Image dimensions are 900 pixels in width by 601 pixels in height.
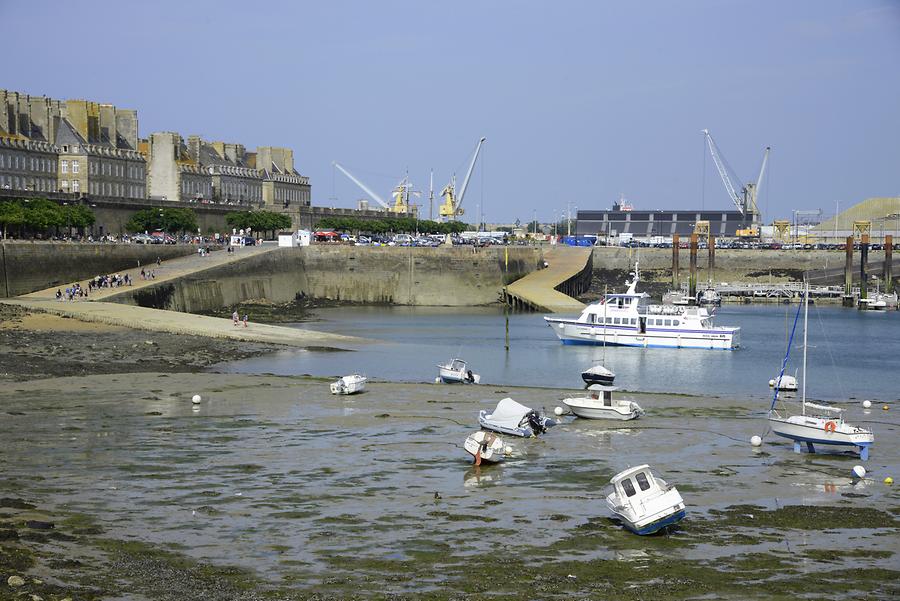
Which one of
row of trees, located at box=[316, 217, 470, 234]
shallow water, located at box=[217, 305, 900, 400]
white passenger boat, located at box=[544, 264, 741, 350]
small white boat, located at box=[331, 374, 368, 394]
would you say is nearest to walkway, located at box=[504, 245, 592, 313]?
shallow water, located at box=[217, 305, 900, 400]

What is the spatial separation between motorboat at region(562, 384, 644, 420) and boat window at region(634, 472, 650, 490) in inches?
571

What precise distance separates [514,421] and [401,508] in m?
9.67

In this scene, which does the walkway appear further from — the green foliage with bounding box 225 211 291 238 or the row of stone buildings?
the row of stone buildings

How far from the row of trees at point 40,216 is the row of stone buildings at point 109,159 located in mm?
4103

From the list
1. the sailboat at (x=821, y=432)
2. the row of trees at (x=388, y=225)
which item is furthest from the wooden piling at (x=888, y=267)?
the sailboat at (x=821, y=432)

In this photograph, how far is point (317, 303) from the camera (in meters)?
114

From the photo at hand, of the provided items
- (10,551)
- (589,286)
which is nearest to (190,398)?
(10,551)

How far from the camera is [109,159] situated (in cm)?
12800

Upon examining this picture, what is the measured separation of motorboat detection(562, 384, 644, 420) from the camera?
139 feet

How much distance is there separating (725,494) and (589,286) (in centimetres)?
10490

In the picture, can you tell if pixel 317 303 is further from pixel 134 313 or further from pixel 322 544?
pixel 322 544

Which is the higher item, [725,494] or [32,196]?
[32,196]

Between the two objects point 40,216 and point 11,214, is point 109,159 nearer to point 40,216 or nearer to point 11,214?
point 40,216

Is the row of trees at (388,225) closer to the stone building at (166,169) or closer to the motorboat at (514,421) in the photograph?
the stone building at (166,169)
